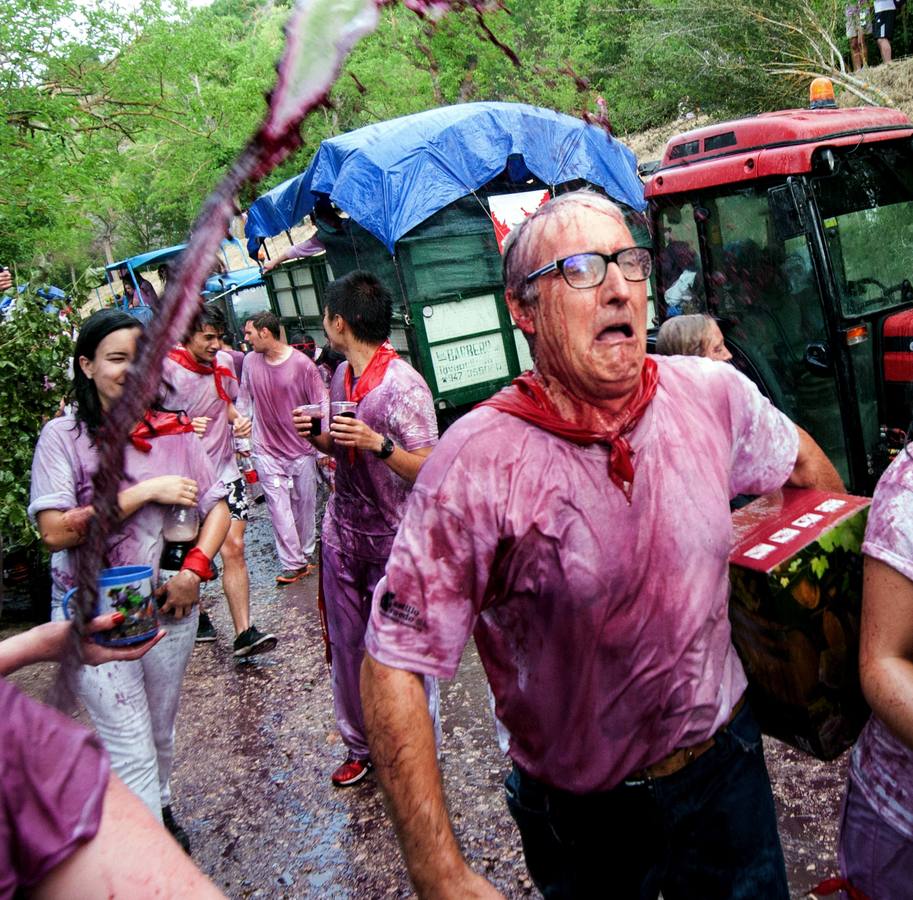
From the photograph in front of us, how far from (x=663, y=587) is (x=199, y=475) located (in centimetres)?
209

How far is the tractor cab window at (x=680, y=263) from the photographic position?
5863 mm

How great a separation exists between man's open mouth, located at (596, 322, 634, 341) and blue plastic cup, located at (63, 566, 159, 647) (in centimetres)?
153

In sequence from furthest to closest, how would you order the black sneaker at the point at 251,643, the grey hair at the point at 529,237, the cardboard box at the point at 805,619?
1. the black sneaker at the point at 251,643
2. the grey hair at the point at 529,237
3. the cardboard box at the point at 805,619

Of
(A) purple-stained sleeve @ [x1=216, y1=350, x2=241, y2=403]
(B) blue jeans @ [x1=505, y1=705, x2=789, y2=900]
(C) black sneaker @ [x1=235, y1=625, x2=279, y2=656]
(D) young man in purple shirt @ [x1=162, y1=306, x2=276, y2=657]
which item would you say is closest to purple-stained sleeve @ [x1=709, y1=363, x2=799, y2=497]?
(B) blue jeans @ [x1=505, y1=705, x2=789, y2=900]

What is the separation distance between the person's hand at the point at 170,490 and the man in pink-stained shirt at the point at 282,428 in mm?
3288

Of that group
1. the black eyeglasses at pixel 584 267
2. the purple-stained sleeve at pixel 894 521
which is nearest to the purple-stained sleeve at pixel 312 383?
the black eyeglasses at pixel 584 267

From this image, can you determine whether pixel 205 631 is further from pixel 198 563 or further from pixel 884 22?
pixel 884 22

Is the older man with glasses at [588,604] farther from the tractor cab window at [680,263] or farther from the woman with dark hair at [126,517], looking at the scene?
the tractor cab window at [680,263]

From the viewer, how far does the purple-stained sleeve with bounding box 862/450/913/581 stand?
1.62 metres

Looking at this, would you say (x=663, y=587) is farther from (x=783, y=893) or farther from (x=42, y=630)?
(x=42, y=630)

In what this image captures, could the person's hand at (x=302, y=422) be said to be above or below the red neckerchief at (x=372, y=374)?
below

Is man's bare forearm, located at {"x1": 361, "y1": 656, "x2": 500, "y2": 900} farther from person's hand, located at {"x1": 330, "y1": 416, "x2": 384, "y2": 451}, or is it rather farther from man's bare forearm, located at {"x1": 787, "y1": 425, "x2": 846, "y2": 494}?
person's hand, located at {"x1": 330, "y1": 416, "x2": 384, "y2": 451}

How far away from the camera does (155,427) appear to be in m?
3.09

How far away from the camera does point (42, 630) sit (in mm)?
1734
